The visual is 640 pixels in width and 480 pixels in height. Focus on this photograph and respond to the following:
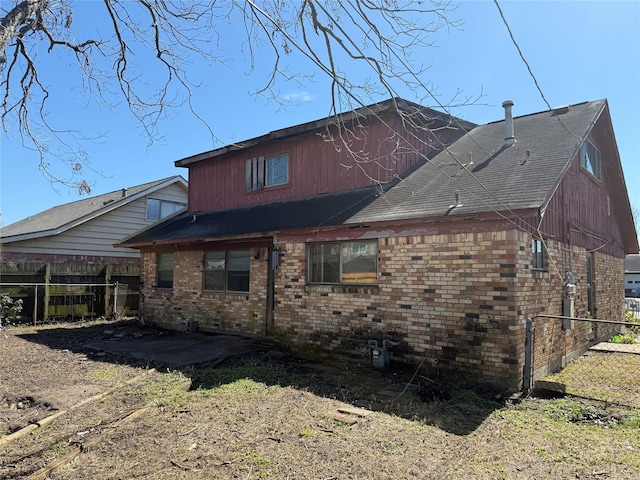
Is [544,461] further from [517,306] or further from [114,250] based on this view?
[114,250]

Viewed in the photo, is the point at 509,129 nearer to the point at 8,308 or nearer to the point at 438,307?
the point at 438,307

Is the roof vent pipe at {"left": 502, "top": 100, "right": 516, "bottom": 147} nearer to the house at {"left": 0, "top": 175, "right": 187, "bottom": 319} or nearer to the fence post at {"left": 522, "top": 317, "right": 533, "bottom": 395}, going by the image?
the fence post at {"left": 522, "top": 317, "right": 533, "bottom": 395}

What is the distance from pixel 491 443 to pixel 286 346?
5692mm

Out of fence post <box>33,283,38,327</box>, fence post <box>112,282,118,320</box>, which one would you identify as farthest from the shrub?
fence post <box>112,282,118,320</box>

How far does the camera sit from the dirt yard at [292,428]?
4.03 m

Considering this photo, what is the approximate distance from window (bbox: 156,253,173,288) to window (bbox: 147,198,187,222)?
5.57 m

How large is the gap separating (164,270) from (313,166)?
6.16m

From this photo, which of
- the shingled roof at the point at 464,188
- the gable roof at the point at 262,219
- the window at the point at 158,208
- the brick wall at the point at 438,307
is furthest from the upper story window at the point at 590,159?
the window at the point at 158,208

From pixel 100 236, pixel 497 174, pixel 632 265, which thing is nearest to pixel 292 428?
pixel 497 174

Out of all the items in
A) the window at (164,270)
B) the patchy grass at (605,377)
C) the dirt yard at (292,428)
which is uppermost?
the window at (164,270)

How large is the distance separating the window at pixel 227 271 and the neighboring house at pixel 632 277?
50335mm

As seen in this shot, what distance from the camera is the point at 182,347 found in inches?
401

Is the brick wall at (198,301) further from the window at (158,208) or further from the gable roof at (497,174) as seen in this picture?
the window at (158,208)

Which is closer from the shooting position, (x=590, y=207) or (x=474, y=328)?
(x=474, y=328)
